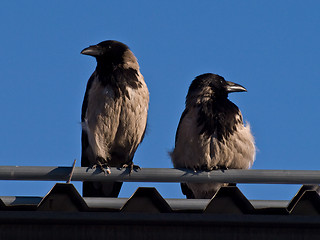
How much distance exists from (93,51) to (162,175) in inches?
146

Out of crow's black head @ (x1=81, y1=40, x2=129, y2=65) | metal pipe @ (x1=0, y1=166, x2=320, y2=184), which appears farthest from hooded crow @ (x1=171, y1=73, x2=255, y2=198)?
metal pipe @ (x1=0, y1=166, x2=320, y2=184)

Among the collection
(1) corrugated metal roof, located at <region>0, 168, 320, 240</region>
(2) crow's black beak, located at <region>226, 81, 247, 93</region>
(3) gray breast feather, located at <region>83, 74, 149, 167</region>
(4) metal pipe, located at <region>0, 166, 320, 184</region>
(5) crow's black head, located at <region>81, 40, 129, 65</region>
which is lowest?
(1) corrugated metal roof, located at <region>0, 168, 320, 240</region>

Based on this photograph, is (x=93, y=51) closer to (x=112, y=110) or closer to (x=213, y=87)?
(x=112, y=110)

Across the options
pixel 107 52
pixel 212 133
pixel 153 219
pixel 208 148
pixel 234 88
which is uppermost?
pixel 107 52

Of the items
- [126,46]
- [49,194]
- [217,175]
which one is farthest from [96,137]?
[49,194]

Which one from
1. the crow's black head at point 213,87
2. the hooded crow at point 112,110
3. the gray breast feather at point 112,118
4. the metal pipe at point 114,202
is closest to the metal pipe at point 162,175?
the metal pipe at point 114,202

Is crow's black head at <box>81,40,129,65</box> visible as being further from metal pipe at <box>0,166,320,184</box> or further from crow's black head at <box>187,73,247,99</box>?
metal pipe at <box>0,166,320,184</box>

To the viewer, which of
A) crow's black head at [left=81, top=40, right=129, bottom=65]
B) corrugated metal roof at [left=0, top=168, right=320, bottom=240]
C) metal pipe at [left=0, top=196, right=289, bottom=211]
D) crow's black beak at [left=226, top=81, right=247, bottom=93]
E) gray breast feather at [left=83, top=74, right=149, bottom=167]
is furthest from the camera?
crow's black beak at [left=226, top=81, right=247, bottom=93]

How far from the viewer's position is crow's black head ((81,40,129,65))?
7.97 meters

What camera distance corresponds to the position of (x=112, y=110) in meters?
7.46

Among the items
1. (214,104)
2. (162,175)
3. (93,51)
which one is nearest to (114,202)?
(162,175)

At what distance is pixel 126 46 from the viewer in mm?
8250

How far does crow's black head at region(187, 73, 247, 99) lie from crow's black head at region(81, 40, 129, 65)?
987 millimetres

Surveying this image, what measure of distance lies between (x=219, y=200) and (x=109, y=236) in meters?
0.69
